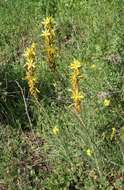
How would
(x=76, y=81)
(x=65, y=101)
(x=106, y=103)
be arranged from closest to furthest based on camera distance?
(x=76, y=81), (x=106, y=103), (x=65, y=101)

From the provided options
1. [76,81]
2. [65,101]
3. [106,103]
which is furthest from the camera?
[65,101]

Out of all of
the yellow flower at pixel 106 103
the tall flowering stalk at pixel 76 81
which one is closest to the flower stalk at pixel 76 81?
the tall flowering stalk at pixel 76 81

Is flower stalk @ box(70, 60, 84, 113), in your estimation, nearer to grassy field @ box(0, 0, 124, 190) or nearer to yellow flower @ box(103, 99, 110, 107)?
grassy field @ box(0, 0, 124, 190)

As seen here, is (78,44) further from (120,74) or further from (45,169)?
(45,169)

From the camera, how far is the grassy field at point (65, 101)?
12.0 ft

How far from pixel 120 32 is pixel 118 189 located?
188 centimetres

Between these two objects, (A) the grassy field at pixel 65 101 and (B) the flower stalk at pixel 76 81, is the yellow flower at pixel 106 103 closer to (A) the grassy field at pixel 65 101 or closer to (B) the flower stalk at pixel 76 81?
(A) the grassy field at pixel 65 101

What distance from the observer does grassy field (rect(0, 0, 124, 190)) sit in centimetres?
→ 366

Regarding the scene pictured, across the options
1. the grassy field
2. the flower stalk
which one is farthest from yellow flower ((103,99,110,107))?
the flower stalk

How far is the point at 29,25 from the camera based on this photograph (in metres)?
6.12

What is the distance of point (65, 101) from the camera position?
14.9 ft

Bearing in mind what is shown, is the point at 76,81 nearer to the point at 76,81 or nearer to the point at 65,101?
the point at 76,81

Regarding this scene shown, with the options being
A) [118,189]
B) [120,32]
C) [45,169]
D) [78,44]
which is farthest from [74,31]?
[118,189]

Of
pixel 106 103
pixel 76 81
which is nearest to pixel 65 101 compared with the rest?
pixel 106 103
